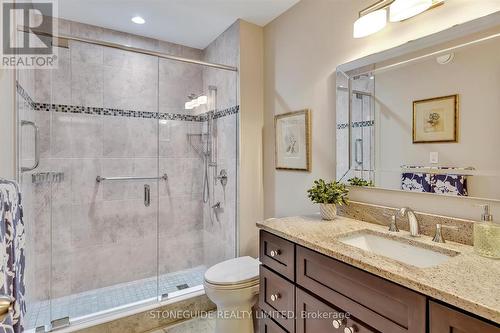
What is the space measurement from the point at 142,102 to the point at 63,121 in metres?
0.70

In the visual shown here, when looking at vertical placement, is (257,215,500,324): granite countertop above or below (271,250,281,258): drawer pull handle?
above

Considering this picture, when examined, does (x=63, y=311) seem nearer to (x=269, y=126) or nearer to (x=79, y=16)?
(x=269, y=126)

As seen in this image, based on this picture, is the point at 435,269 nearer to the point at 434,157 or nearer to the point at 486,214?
the point at 486,214

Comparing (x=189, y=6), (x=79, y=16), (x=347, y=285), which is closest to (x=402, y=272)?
(x=347, y=285)

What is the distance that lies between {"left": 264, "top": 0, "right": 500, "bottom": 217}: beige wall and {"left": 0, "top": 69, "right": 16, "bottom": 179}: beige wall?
5.85ft

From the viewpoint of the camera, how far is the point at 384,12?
1478 mm

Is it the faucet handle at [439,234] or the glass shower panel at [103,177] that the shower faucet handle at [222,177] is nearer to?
the glass shower panel at [103,177]

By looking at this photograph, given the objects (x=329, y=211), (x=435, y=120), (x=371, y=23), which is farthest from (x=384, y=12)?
(x=329, y=211)

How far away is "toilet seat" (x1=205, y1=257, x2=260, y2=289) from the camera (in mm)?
1761

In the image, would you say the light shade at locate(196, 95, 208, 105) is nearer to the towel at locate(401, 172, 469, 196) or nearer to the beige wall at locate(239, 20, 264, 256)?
the beige wall at locate(239, 20, 264, 256)

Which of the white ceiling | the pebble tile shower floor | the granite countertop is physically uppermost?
the white ceiling

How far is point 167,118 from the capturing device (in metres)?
2.83

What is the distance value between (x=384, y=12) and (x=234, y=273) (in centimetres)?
184

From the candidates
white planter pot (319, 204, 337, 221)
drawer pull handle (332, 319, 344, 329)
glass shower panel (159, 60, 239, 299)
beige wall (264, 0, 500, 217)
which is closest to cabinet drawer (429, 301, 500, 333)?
drawer pull handle (332, 319, 344, 329)
